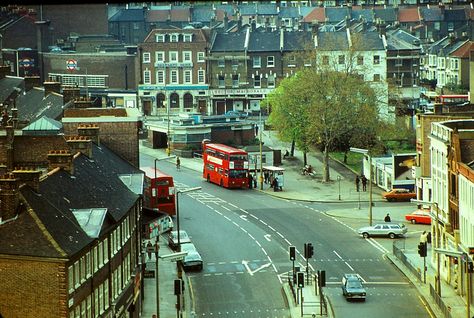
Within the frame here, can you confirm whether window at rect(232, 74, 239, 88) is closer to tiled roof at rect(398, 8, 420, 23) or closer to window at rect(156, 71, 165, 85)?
window at rect(156, 71, 165, 85)

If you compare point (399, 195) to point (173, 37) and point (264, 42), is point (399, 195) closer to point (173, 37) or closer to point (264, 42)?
point (264, 42)

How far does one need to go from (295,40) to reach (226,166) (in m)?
48.0

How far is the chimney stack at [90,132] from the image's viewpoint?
2265 inches

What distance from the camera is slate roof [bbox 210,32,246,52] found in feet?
424

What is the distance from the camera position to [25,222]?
34.5m

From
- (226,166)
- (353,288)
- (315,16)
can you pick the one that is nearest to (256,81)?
(226,166)

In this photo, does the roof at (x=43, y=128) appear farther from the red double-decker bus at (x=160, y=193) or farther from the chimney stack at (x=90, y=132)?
the red double-decker bus at (x=160, y=193)

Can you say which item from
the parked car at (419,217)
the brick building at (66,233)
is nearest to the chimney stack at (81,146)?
the brick building at (66,233)

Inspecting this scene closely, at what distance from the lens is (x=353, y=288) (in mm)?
53531

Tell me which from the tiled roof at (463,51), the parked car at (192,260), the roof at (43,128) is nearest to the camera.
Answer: the parked car at (192,260)

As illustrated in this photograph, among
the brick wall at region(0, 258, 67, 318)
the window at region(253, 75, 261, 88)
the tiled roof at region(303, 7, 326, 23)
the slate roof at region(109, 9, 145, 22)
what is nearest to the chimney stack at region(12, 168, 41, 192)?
the brick wall at region(0, 258, 67, 318)

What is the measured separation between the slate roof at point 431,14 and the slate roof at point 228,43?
184 feet

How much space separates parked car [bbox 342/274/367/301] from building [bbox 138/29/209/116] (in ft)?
246

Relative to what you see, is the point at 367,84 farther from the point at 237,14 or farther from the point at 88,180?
the point at 237,14
